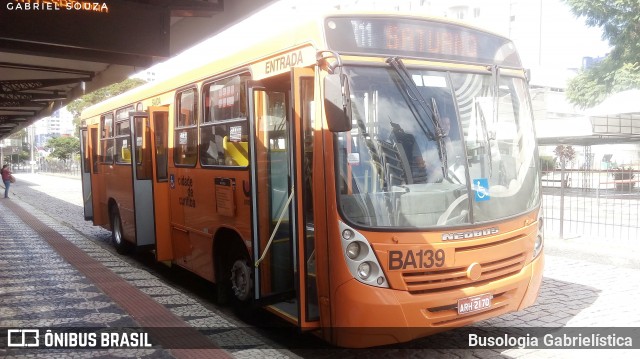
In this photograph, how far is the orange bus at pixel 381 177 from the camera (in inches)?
169

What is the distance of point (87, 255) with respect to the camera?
32.7ft

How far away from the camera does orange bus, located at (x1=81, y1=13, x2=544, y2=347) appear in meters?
4.29

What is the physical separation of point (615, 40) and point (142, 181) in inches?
1264

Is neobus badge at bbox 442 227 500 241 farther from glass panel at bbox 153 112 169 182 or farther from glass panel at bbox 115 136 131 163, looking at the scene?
glass panel at bbox 115 136 131 163

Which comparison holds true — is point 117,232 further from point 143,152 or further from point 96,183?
point 143,152

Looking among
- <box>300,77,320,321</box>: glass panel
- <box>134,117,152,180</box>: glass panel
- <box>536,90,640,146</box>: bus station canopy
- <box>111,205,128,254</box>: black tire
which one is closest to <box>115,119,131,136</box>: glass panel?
<box>134,117,152,180</box>: glass panel

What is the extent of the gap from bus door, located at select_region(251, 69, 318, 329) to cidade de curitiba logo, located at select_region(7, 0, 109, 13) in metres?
2.20

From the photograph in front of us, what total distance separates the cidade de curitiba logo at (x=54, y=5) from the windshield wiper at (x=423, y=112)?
350 cm

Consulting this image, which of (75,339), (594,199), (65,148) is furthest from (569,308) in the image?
(65,148)

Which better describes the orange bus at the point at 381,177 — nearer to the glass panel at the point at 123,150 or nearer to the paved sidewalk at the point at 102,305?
the paved sidewalk at the point at 102,305

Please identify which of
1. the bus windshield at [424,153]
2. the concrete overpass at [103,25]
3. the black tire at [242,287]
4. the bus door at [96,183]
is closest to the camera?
the bus windshield at [424,153]

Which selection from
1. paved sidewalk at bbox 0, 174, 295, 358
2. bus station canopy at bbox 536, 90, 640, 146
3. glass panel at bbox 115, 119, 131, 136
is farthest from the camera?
bus station canopy at bbox 536, 90, 640, 146

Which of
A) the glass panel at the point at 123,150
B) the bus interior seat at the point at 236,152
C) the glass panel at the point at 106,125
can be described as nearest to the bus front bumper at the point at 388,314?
the bus interior seat at the point at 236,152

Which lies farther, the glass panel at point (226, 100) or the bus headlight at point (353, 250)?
the glass panel at point (226, 100)
